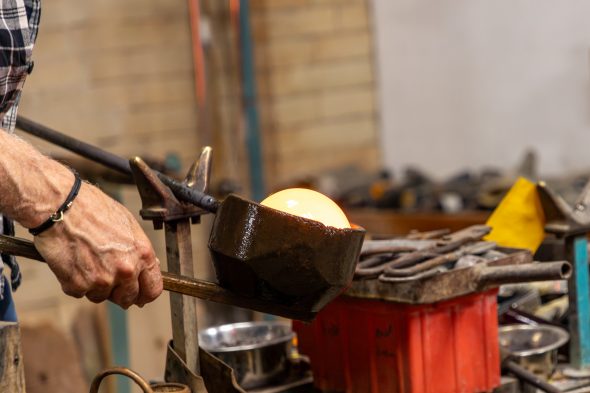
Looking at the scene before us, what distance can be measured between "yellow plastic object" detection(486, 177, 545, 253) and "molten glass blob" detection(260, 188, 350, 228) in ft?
2.41

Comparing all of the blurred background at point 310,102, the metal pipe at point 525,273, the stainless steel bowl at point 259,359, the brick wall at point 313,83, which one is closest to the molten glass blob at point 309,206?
the metal pipe at point 525,273

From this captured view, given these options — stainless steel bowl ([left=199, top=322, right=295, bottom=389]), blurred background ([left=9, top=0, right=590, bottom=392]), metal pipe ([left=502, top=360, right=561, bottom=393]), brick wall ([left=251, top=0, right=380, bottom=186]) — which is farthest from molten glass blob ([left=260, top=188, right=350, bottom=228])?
brick wall ([left=251, top=0, right=380, bottom=186])

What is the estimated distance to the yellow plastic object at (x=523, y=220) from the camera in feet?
7.94

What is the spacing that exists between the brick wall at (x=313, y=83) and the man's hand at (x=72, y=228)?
4085 mm

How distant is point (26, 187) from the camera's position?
66.4 inches

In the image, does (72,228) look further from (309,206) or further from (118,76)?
(118,76)

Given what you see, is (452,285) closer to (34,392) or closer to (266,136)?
(34,392)

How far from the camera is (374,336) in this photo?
2.16m

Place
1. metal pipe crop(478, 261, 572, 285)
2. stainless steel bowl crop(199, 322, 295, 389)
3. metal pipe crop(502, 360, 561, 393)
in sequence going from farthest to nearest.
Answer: stainless steel bowl crop(199, 322, 295, 389) → metal pipe crop(502, 360, 561, 393) → metal pipe crop(478, 261, 572, 285)

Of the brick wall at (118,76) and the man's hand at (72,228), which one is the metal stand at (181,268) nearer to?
the man's hand at (72,228)

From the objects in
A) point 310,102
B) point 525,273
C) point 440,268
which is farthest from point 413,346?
point 310,102

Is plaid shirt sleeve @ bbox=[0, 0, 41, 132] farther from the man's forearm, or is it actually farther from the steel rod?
the steel rod

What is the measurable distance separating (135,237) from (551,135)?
3769mm

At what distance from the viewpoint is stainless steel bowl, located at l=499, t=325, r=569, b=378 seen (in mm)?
2295
